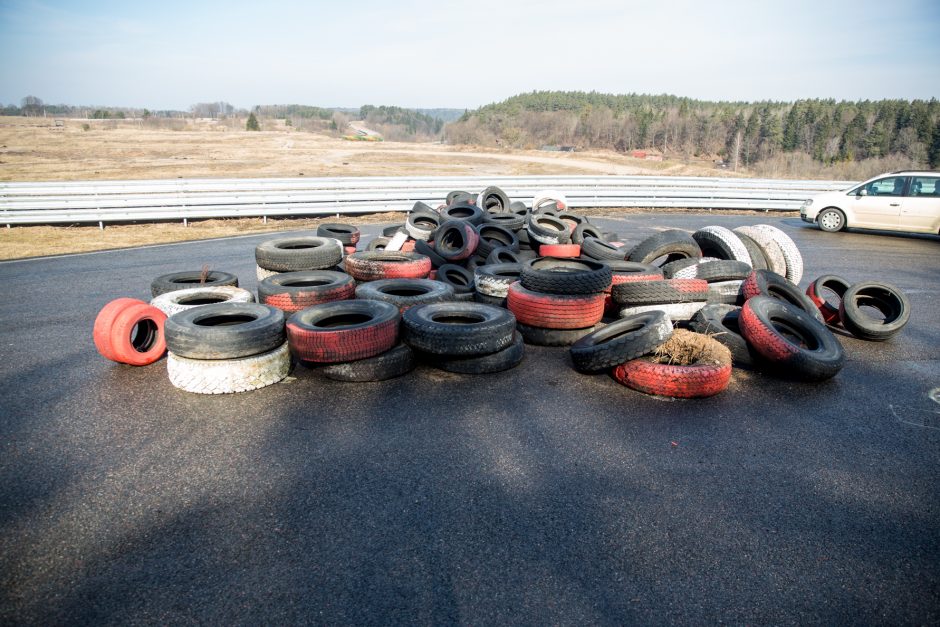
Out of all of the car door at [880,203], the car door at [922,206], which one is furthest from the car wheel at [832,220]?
the car door at [922,206]

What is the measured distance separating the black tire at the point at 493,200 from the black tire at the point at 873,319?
23.3 feet

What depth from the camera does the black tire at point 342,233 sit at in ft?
33.8

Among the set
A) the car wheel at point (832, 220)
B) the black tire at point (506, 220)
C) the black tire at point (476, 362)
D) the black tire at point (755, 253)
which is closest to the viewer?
the black tire at point (476, 362)

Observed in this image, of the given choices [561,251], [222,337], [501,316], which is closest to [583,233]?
[561,251]

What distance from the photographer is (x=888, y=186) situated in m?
15.5

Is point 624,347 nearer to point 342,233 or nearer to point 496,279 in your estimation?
point 496,279

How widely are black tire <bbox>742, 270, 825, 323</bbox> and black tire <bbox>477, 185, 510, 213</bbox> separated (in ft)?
21.1

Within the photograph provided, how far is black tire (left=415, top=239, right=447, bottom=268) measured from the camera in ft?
29.2

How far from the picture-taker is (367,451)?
163 inches

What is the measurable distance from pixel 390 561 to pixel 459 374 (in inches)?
109

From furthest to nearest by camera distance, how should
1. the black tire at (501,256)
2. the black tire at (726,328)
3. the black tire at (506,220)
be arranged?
the black tire at (506,220)
the black tire at (501,256)
the black tire at (726,328)

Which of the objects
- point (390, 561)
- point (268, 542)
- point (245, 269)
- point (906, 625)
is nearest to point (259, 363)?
point (268, 542)

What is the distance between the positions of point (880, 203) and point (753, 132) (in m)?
88.3

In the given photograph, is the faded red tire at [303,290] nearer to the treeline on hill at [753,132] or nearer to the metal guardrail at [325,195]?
the metal guardrail at [325,195]
